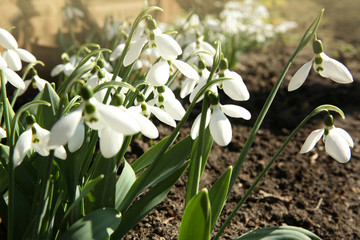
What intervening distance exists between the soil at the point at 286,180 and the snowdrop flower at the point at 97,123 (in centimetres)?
71

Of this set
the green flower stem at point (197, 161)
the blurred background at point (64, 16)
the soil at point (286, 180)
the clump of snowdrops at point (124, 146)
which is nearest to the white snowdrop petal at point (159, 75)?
the clump of snowdrops at point (124, 146)

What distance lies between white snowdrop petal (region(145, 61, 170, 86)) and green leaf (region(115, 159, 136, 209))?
319 millimetres

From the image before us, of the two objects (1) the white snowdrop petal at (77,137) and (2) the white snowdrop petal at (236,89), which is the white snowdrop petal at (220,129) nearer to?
(2) the white snowdrop petal at (236,89)

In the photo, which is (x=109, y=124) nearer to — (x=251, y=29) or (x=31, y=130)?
(x=31, y=130)

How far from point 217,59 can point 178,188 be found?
2.96 ft

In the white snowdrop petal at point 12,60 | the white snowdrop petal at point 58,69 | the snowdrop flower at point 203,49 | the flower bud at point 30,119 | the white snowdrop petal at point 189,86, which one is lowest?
the flower bud at point 30,119

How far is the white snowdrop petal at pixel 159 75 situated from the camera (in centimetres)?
104

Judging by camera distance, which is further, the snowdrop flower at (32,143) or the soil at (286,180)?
the soil at (286,180)

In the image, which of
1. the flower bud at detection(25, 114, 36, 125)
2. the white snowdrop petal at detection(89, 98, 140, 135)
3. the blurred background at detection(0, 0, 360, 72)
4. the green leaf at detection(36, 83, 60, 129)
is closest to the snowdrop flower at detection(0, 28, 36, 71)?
the green leaf at detection(36, 83, 60, 129)

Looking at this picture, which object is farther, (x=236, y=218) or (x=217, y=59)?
(x=236, y=218)

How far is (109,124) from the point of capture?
79cm

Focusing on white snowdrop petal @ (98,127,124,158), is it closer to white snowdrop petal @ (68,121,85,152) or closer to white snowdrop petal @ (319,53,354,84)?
white snowdrop petal @ (68,121,85,152)

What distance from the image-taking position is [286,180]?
82.9 inches

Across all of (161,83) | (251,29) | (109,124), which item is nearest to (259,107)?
(251,29)
